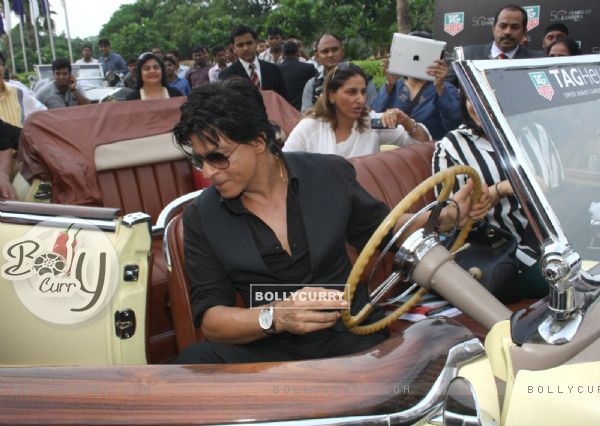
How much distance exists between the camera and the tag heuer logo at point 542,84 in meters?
1.47

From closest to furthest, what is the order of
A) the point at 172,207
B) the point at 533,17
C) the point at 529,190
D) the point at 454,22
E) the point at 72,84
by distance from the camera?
1. the point at 529,190
2. the point at 172,207
3. the point at 72,84
4. the point at 533,17
5. the point at 454,22

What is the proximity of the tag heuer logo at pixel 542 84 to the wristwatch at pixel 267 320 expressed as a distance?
0.88m

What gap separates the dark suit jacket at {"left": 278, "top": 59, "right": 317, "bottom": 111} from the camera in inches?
238

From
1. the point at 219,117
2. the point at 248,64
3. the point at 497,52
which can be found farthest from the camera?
the point at 248,64

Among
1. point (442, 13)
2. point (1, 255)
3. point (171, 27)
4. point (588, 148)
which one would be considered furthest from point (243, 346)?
point (171, 27)

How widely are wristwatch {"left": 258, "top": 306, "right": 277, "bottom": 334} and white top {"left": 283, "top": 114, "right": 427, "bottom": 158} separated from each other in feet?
6.08

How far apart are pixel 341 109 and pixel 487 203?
1.73 meters

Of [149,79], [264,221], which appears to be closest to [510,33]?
[149,79]

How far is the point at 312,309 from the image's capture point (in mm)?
1435

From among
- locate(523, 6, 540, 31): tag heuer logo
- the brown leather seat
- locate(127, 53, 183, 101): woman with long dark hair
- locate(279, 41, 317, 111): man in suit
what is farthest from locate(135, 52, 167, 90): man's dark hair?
locate(523, 6, 540, 31): tag heuer logo

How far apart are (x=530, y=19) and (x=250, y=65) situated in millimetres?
3302

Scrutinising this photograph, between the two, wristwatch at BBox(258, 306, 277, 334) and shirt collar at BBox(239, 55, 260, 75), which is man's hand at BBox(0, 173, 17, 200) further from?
shirt collar at BBox(239, 55, 260, 75)

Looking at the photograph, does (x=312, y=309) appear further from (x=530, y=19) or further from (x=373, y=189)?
(x=530, y=19)

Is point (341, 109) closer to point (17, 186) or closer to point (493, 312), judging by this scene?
point (17, 186)
